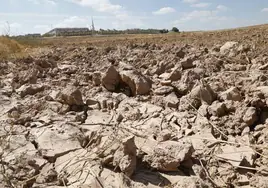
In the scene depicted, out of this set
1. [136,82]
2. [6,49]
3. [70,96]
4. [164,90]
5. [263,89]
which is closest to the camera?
[263,89]

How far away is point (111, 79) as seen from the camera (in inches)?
200

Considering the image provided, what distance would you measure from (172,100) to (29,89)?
7.21ft

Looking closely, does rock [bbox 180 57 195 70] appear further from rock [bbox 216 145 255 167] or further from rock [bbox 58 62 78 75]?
rock [bbox 216 145 255 167]

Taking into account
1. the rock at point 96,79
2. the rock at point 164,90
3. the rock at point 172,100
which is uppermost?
the rock at point 96,79

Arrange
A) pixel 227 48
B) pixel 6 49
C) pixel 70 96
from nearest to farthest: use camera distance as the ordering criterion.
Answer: pixel 70 96, pixel 227 48, pixel 6 49

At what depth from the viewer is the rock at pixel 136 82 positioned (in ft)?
15.7

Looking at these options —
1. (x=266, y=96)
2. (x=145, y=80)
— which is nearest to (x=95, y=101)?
(x=145, y=80)

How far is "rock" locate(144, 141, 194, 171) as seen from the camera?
112 inches

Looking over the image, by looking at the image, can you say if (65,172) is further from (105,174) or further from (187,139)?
(187,139)

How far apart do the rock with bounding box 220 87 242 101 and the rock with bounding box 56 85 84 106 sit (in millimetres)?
1854

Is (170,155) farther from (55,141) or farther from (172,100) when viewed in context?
(172,100)

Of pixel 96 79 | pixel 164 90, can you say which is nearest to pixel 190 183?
pixel 164 90

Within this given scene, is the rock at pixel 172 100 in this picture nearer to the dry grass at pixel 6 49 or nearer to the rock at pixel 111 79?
the rock at pixel 111 79

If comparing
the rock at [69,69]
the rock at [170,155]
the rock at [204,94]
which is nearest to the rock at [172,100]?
the rock at [204,94]
